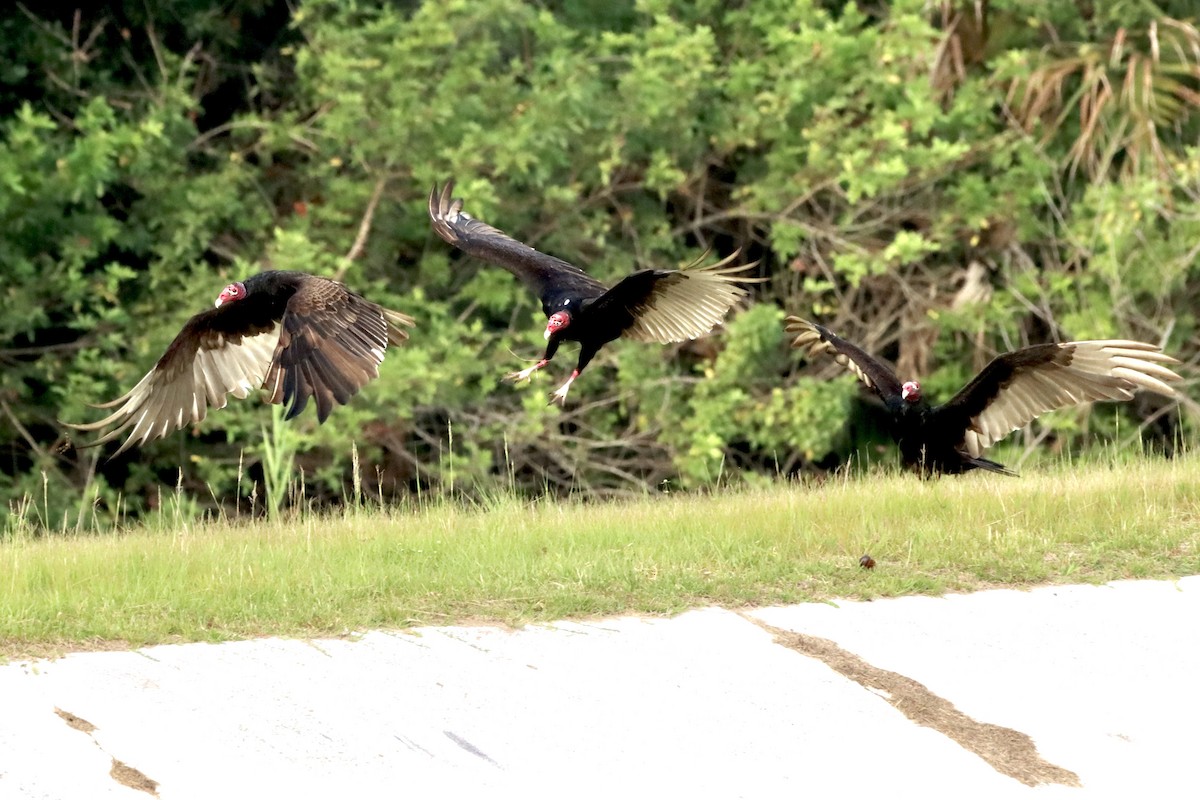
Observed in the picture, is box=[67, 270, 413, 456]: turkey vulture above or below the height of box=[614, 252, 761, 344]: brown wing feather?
below

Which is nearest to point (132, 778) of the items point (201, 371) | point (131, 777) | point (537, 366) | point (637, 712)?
point (131, 777)

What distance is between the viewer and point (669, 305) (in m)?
6.98

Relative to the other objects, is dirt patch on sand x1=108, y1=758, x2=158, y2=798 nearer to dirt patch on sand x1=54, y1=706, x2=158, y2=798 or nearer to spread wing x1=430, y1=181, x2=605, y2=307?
dirt patch on sand x1=54, y1=706, x2=158, y2=798

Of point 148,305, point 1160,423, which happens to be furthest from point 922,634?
point 1160,423

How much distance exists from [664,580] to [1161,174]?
23.7 ft

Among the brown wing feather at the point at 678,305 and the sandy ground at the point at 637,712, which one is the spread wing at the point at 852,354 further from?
the sandy ground at the point at 637,712

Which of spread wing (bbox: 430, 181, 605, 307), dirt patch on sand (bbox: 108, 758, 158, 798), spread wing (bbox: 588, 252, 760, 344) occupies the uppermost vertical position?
spread wing (bbox: 430, 181, 605, 307)

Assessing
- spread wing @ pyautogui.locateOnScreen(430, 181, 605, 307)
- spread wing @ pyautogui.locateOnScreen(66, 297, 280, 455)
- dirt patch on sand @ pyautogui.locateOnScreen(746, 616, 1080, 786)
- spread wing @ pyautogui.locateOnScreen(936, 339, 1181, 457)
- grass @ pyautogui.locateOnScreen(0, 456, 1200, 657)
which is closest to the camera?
dirt patch on sand @ pyautogui.locateOnScreen(746, 616, 1080, 786)

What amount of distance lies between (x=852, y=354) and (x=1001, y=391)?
72 centimetres

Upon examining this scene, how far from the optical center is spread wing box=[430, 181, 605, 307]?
288 inches

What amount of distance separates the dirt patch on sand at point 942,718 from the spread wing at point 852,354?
2.34 meters

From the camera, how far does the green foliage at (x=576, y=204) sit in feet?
36.2

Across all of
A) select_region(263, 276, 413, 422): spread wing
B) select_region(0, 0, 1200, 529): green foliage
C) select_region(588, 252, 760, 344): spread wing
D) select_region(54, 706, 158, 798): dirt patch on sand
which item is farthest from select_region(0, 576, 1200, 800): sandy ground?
select_region(0, 0, 1200, 529): green foliage

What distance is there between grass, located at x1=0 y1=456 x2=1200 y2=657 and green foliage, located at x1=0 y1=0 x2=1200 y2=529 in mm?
4133
